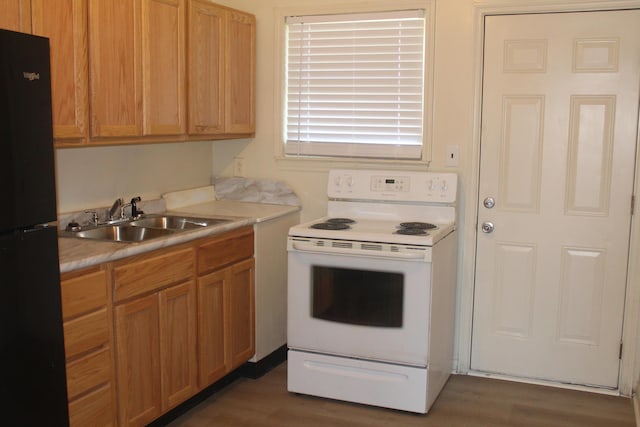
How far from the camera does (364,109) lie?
4078 millimetres

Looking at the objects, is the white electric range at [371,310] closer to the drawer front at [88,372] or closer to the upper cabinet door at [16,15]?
the drawer front at [88,372]

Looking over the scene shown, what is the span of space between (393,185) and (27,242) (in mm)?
2387

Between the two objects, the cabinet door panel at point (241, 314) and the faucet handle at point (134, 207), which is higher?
the faucet handle at point (134, 207)

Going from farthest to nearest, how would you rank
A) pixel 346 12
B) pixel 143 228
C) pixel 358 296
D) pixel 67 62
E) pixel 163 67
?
pixel 346 12 < pixel 143 228 < pixel 358 296 < pixel 163 67 < pixel 67 62

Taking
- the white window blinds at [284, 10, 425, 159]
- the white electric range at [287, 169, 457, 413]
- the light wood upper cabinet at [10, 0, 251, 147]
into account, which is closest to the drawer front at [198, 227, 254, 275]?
the white electric range at [287, 169, 457, 413]

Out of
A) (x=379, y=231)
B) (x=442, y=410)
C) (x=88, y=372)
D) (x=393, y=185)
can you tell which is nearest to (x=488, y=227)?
(x=393, y=185)

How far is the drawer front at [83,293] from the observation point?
8.35ft

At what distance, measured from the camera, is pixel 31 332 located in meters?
1.90

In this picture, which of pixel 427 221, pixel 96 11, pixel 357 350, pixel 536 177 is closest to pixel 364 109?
pixel 427 221

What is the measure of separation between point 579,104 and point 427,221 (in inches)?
39.4

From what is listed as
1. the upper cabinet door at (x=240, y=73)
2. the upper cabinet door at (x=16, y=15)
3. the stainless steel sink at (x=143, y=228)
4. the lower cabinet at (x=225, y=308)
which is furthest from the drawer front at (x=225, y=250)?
the upper cabinet door at (x=16, y=15)

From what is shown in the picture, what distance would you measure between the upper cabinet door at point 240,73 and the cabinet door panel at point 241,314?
84 cm

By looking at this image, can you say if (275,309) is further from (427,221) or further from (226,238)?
(427,221)

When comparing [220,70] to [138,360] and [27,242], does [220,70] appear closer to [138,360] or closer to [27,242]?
[138,360]
